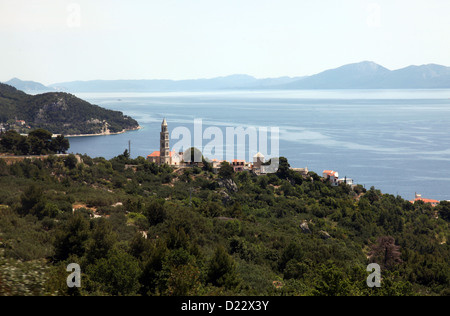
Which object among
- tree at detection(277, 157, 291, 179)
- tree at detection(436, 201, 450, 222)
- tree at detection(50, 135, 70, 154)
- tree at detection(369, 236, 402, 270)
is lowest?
tree at detection(436, 201, 450, 222)

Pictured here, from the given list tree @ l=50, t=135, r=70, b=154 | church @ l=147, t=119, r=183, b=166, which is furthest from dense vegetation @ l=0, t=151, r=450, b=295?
church @ l=147, t=119, r=183, b=166

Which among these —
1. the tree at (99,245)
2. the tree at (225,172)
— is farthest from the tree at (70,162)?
the tree at (99,245)

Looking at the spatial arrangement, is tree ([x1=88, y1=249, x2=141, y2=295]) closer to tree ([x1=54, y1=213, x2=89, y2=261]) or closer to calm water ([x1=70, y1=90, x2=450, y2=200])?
tree ([x1=54, y1=213, x2=89, y2=261])

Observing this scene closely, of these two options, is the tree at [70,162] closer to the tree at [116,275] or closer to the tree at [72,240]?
the tree at [72,240]

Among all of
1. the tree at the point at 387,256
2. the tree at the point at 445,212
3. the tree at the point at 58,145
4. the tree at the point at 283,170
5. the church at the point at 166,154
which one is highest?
the tree at the point at 58,145

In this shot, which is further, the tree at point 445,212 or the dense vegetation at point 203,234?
the tree at point 445,212

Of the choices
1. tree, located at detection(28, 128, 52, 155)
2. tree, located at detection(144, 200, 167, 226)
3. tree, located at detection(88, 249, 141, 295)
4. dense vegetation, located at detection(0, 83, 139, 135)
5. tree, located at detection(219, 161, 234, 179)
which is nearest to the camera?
tree, located at detection(88, 249, 141, 295)
